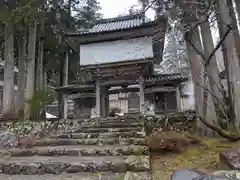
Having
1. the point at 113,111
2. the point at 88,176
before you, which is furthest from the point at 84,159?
the point at 113,111

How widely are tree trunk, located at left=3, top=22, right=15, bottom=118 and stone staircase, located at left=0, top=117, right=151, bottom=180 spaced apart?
461cm

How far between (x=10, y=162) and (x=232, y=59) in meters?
5.78

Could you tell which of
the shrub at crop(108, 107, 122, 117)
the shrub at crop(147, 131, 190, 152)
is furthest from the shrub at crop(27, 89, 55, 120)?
the shrub at crop(147, 131, 190, 152)

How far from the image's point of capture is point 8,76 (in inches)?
413

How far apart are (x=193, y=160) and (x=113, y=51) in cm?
808

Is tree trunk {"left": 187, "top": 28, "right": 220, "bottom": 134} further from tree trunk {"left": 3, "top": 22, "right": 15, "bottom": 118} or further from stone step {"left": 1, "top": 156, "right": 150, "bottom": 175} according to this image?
tree trunk {"left": 3, "top": 22, "right": 15, "bottom": 118}

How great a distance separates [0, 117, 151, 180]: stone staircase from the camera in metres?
4.10

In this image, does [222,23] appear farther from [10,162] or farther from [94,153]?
[10,162]

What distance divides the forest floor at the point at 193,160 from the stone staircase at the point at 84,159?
0.27 meters

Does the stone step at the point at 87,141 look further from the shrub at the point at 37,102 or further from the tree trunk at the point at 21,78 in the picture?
the tree trunk at the point at 21,78

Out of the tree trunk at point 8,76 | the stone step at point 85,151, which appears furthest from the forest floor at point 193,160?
the tree trunk at point 8,76

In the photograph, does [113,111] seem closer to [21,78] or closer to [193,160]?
[21,78]

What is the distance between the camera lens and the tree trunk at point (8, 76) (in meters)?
10.1

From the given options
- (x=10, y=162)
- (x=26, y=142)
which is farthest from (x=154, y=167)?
(x=26, y=142)
